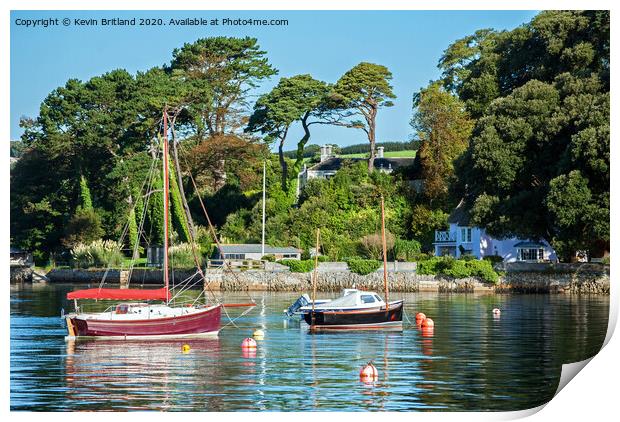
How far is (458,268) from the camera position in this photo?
211ft

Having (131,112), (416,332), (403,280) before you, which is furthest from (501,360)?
(131,112)

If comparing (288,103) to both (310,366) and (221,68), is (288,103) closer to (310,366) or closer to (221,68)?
(221,68)

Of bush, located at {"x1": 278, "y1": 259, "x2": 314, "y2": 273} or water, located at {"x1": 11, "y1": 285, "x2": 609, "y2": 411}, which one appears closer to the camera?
water, located at {"x1": 11, "y1": 285, "x2": 609, "y2": 411}

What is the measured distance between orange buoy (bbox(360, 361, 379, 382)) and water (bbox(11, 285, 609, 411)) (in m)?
0.32

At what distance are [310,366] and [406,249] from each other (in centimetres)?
3940

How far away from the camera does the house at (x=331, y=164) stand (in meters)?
91.5

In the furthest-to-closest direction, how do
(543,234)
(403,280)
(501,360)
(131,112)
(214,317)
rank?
(131,112) → (403,280) → (543,234) → (214,317) → (501,360)

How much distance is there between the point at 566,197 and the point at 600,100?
4.97 m

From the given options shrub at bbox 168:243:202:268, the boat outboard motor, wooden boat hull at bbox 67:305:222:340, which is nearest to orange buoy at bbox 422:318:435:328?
the boat outboard motor

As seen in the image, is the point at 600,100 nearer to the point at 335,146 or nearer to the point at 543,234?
the point at 543,234

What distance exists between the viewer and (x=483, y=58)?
7512cm

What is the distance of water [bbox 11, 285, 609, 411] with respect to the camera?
2638 cm

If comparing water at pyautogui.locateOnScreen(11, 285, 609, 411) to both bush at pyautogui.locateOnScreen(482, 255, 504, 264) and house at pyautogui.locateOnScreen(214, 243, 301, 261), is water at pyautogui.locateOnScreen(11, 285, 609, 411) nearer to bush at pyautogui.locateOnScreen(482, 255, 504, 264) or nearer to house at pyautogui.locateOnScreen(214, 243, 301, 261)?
bush at pyautogui.locateOnScreen(482, 255, 504, 264)

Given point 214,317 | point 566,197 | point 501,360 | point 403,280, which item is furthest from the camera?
point 403,280
